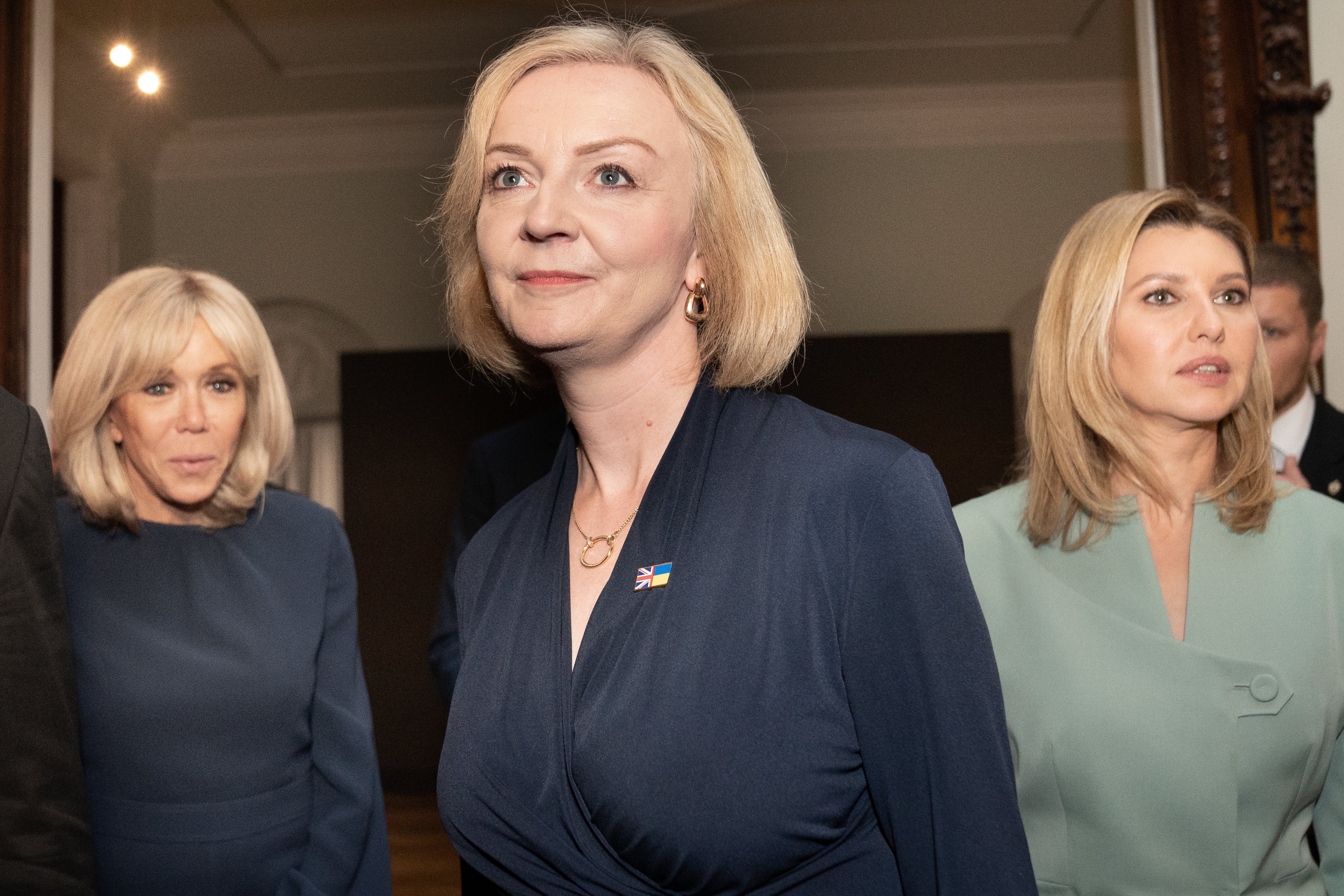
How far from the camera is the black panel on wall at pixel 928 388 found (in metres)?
6.45

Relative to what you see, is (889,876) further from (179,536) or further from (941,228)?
(941,228)

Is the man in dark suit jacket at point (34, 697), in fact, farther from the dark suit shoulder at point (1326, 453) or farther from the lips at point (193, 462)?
the dark suit shoulder at point (1326, 453)

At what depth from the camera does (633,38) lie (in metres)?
1.38

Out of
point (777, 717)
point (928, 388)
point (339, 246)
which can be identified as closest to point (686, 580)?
point (777, 717)

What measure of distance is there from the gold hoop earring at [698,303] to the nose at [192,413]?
47.5 inches

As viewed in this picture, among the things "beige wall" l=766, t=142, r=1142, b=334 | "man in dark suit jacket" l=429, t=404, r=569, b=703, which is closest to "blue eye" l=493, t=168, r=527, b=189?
"man in dark suit jacket" l=429, t=404, r=569, b=703

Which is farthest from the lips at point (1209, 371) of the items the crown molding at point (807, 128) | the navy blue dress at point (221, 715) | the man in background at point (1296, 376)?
the crown molding at point (807, 128)

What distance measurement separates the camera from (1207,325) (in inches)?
68.4

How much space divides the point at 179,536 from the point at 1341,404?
3094 mm

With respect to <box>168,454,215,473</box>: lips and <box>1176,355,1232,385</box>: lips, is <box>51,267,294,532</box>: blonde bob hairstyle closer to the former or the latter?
<box>168,454,215,473</box>: lips

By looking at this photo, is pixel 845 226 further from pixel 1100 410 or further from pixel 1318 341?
pixel 1100 410

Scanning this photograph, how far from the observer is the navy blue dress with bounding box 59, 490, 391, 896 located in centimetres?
193

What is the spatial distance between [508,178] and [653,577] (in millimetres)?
509

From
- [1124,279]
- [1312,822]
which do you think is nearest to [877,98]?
[1124,279]
